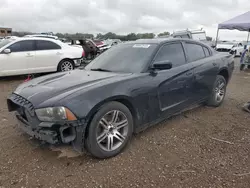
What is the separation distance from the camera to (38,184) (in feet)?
7.79

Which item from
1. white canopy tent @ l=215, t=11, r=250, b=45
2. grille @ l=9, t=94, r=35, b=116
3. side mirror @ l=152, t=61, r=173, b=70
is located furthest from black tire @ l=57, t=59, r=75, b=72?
white canopy tent @ l=215, t=11, r=250, b=45

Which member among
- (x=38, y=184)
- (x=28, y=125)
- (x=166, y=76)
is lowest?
(x=38, y=184)

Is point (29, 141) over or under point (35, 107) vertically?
under

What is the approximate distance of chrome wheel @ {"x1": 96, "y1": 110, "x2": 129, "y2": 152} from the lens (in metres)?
2.76

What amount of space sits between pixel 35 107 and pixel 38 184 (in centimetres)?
85

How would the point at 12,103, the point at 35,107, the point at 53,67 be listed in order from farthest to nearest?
the point at 53,67 → the point at 12,103 → the point at 35,107

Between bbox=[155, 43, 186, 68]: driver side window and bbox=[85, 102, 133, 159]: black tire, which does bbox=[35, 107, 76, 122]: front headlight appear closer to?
bbox=[85, 102, 133, 159]: black tire

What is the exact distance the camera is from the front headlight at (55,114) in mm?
2461

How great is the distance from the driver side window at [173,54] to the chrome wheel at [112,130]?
1.18 metres

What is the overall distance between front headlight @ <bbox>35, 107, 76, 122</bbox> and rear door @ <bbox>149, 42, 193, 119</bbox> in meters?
1.44

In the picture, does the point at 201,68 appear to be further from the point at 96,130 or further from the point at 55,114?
the point at 55,114

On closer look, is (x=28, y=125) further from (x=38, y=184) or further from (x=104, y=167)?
(x=104, y=167)

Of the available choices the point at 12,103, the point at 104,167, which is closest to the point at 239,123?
the point at 104,167

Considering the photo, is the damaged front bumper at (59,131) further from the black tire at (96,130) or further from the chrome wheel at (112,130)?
the chrome wheel at (112,130)
